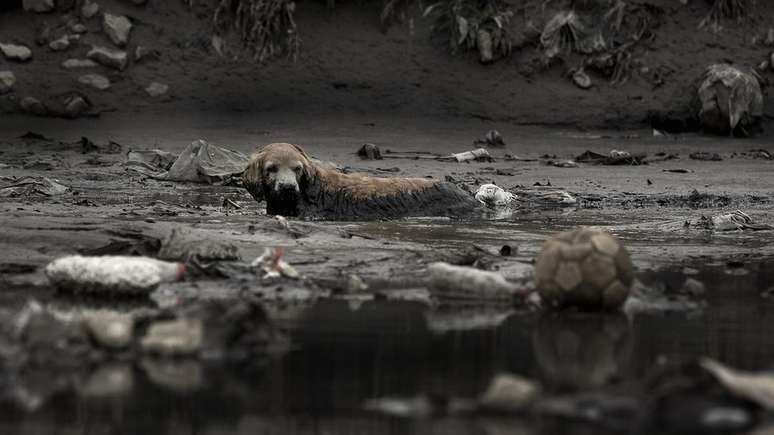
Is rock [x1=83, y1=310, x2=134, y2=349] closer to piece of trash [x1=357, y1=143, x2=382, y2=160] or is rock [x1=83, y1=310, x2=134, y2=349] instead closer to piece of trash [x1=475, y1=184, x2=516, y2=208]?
piece of trash [x1=475, y1=184, x2=516, y2=208]

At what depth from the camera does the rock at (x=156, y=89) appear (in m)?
18.1

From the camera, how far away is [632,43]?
19828mm

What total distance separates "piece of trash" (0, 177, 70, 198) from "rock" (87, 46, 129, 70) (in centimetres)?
598

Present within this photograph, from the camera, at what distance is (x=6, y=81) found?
58.4 feet

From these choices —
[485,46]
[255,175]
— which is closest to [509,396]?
[255,175]

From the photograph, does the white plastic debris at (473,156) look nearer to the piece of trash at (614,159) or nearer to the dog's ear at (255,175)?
the piece of trash at (614,159)

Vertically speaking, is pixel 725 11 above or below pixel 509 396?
above

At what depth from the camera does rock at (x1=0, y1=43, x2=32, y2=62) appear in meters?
18.2

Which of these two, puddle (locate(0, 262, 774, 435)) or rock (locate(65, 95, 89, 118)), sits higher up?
rock (locate(65, 95, 89, 118))

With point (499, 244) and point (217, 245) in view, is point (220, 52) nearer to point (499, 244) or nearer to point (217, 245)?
point (499, 244)

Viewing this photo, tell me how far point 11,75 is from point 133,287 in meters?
12.5

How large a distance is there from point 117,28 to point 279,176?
8736 millimetres

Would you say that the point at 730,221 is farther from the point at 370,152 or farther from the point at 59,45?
the point at 59,45

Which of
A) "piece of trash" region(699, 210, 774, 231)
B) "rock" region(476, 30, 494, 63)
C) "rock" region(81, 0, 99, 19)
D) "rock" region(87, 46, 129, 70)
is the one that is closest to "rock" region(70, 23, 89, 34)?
"rock" region(81, 0, 99, 19)
